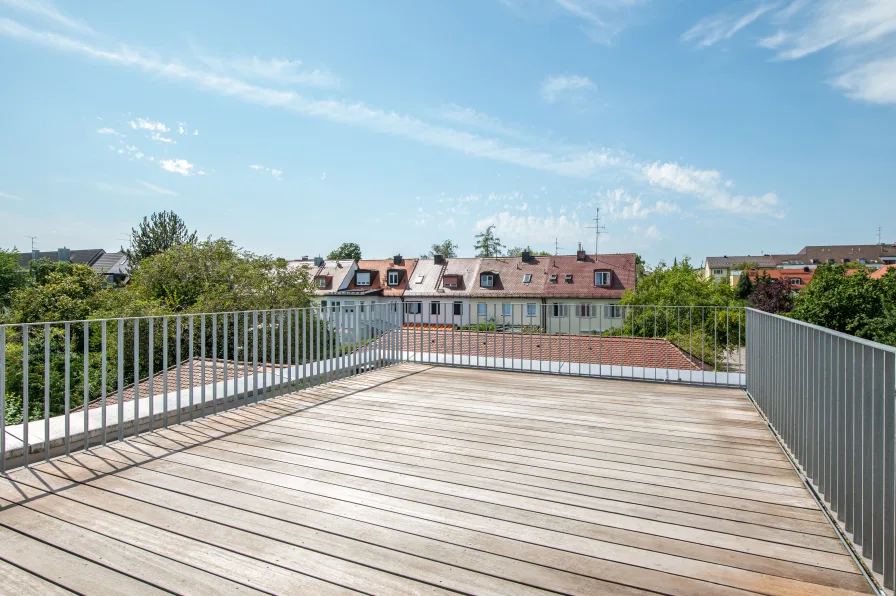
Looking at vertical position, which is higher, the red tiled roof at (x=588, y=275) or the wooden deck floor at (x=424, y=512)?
the red tiled roof at (x=588, y=275)

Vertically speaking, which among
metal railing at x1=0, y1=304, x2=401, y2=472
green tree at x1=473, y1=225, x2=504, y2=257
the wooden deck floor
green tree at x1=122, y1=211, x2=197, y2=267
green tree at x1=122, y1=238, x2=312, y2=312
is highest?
green tree at x1=473, y1=225, x2=504, y2=257

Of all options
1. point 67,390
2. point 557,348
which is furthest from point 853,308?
point 67,390

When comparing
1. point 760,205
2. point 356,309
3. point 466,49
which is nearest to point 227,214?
point 466,49

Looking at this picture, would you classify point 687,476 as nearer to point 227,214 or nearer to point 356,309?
point 356,309

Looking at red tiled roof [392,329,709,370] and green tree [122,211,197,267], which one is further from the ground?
green tree [122,211,197,267]

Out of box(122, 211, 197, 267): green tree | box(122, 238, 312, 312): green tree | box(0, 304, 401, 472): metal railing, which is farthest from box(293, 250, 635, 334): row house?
box(0, 304, 401, 472): metal railing

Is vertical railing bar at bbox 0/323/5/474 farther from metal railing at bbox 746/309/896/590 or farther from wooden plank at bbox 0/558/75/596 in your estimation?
metal railing at bbox 746/309/896/590

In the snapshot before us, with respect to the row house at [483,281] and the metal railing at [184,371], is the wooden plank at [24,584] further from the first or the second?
the row house at [483,281]

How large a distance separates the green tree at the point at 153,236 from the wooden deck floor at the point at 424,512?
31.9 m

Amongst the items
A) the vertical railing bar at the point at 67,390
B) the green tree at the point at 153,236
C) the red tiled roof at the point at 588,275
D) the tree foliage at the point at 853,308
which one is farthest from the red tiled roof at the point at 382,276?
the vertical railing bar at the point at 67,390

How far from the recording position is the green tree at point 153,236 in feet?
102

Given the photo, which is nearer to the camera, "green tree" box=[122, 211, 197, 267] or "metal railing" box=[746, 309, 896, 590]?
"metal railing" box=[746, 309, 896, 590]

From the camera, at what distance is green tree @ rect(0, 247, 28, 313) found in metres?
31.8

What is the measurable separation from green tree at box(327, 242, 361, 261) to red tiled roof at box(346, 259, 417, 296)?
26.3m
